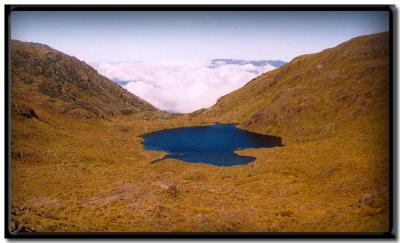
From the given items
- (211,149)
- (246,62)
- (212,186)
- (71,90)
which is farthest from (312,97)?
(71,90)

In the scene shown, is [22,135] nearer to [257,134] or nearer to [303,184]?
[303,184]

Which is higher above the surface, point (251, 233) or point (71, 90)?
point (71, 90)

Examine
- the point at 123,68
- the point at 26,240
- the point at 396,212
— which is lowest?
the point at 26,240

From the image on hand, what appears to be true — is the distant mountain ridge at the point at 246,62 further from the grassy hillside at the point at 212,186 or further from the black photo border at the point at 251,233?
the black photo border at the point at 251,233

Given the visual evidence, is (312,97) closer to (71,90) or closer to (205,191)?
(205,191)

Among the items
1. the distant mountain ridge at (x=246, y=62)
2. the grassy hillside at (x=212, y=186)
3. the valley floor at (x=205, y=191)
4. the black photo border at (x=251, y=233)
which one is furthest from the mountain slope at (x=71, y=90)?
the black photo border at (x=251, y=233)

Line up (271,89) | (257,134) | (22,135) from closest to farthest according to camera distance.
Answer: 1. (22,135)
2. (257,134)
3. (271,89)

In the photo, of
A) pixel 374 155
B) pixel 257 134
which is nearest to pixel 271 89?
pixel 257 134
